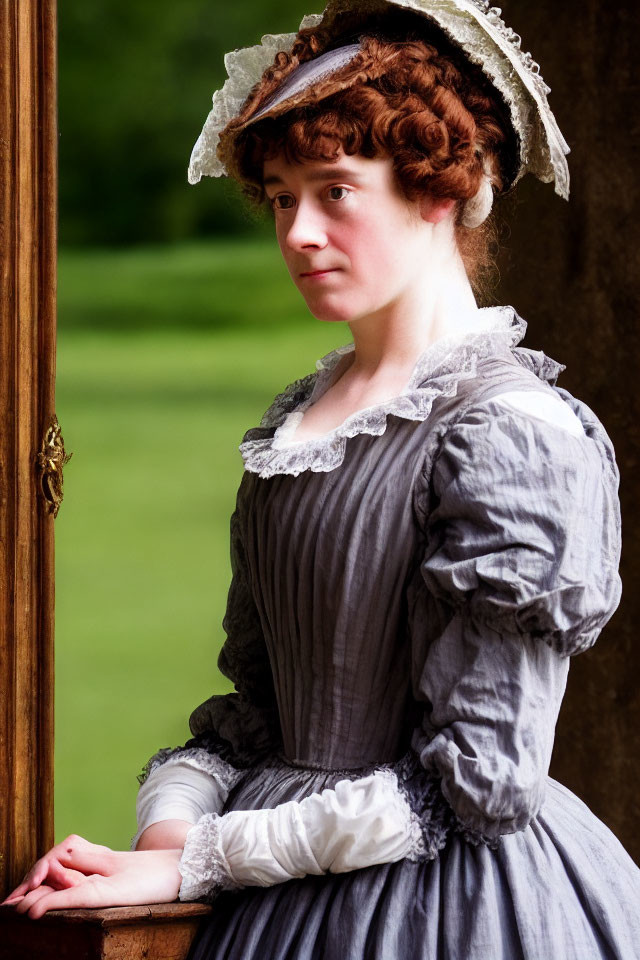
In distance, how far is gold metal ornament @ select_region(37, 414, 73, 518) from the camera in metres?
1.25

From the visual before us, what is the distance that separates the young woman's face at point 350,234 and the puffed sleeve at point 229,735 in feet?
0.74

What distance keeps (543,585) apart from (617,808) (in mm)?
1025

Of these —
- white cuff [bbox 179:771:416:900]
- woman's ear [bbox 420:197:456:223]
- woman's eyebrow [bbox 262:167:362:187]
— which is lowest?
white cuff [bbox 179:771:416:900]

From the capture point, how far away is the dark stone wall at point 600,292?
6.26ft

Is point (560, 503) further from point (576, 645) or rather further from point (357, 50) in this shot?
point (357, 50)

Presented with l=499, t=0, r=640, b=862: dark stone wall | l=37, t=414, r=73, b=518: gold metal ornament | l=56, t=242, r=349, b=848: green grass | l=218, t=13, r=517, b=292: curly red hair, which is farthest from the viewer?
l=56, t=242, r=349, b=848: green grass

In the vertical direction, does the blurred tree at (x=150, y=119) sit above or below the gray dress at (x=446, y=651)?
above

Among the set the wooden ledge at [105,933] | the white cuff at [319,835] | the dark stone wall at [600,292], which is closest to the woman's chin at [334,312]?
the white cuff at [319,835]

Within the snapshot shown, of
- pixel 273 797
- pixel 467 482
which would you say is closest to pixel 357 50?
pixel 467 482

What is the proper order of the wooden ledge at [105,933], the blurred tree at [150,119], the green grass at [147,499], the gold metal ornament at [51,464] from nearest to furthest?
1. the wooden ledge at [105,933]
2. the gold metal ornament at [51,464]
3. the blurred tree at [150,119]
4. the green grass at [147,499]

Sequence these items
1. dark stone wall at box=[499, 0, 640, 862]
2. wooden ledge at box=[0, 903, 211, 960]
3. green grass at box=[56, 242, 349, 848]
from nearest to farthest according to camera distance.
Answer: wooden ledge at box=[0, 903, 211, 960], dark stone wall at box=[499, 0, 640, 862], green grass at box=[56, 242, 349, 848]

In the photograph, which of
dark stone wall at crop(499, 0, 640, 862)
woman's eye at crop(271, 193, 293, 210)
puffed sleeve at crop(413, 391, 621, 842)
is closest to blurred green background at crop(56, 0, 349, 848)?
dark stone wall at crop(499, 0, 640, 862)

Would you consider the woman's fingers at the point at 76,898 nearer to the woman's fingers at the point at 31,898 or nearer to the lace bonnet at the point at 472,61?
the woman's fingers at the point at 31,898

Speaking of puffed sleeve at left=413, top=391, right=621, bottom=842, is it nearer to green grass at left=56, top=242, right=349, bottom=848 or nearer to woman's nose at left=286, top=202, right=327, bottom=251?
woman's nose at left=286, top=202, right=327, bottom=251
